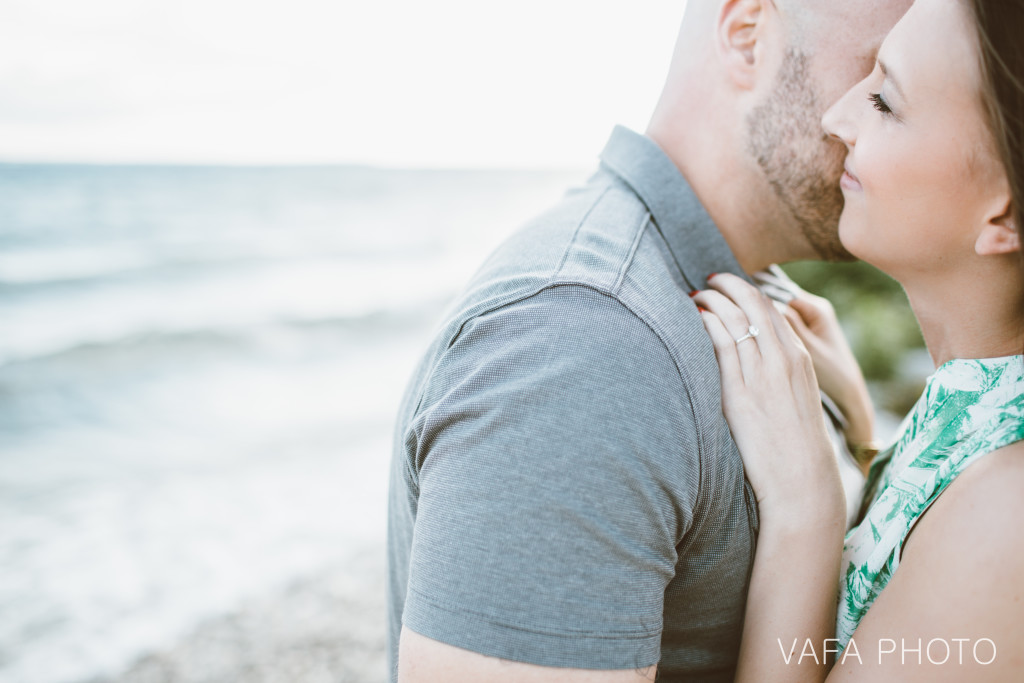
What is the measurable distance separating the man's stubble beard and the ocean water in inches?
172

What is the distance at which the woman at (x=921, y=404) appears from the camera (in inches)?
43.3

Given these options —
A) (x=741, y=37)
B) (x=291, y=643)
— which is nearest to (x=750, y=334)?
(x=741, y=37)

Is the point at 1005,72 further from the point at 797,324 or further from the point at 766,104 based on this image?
the point at 797,324

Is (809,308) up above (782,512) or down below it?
above

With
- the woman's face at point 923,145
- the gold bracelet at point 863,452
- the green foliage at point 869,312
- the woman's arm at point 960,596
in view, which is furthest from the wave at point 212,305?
the woman's arm at point 960,596

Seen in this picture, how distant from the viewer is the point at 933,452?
138cm

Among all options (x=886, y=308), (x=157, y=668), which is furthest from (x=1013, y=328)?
(x=886, y=308)

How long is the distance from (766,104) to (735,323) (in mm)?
557

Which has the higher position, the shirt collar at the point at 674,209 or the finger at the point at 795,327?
the shirt collar at the point at 674,209

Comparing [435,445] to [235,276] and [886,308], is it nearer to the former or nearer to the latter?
[886,308]

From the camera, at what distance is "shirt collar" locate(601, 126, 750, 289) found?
1.53 metres

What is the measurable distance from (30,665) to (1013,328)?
505cm

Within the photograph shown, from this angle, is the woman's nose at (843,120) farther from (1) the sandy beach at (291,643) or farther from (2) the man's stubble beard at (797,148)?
(1) the sandy beach at (291,643)

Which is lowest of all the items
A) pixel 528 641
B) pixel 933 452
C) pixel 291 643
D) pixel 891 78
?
pixel 291 643
